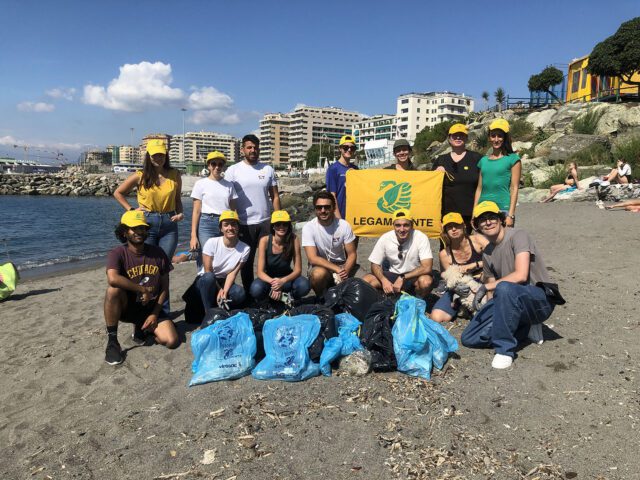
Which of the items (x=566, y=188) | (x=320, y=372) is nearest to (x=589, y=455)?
(x=320, y=372)

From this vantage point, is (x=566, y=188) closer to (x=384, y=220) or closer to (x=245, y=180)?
(x=384, y=220)

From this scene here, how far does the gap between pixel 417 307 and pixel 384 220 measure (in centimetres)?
265

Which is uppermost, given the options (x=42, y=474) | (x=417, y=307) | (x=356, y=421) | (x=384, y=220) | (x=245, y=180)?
(x=245, y=180)

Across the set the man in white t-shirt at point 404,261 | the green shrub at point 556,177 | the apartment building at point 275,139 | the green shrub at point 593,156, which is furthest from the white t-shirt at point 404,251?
the apartment building at point 275,139

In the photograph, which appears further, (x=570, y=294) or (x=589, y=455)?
(x=570, y=294)

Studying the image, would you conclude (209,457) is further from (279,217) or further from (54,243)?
(54,243)

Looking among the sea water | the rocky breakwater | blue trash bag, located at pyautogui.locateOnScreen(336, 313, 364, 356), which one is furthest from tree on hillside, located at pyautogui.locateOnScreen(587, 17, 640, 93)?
the rocky breakwater

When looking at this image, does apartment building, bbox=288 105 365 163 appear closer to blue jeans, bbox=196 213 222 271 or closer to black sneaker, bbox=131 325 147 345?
blue jeans, bbox=196 213 222 271

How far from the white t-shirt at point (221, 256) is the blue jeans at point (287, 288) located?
0.33 m

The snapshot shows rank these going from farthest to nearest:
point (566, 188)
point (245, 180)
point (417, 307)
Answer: point (566, 188)
point (245, 180)
point (417, 307)

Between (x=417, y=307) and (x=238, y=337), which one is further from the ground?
(x=417, y=307)

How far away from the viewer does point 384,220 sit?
643 cm

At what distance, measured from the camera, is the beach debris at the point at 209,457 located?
110 inches

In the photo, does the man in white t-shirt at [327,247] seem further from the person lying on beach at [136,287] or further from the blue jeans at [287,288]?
the person lying on beach at [136,287]
